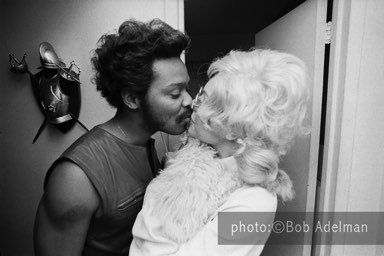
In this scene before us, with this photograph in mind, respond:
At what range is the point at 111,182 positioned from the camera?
2.89 feet

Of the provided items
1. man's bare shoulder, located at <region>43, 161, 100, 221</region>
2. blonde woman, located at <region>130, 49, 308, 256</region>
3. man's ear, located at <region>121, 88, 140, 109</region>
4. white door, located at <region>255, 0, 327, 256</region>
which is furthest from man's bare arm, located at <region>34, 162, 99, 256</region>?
white door, located at <region>255, 0, 327, 256</region>

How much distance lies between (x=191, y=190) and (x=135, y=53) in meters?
0.53

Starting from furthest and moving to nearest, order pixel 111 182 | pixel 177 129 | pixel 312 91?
pixel 312 91
pixel 177 129
pixel 111 182

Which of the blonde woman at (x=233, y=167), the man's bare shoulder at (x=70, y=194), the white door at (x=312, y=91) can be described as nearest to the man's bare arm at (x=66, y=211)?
the man's bare shoulder at (x=70, y=194)

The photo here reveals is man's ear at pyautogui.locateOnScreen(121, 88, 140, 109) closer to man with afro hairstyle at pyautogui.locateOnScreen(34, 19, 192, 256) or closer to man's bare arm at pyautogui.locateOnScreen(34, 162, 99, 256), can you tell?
man with afro hairstyle at pyautogui.locateOnScreen(34, 19, 192, 256)

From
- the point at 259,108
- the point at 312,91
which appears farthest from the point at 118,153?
the point at 312,91

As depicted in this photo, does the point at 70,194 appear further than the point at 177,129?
No

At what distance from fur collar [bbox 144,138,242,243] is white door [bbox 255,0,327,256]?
0.60 m

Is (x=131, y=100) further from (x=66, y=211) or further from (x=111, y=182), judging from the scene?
(x=66, y=211)

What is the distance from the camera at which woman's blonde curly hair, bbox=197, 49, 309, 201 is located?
741mm

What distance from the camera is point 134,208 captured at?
3.07 ft

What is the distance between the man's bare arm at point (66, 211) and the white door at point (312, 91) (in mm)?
958

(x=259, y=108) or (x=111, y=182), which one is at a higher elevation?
(x=259, y=108)

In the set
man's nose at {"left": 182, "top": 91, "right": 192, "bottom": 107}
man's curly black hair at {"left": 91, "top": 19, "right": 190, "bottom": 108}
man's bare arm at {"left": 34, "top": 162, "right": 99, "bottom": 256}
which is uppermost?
man's curly black hair at {"left": 91, "top": 19, "right": 190, "bottom": 108}
